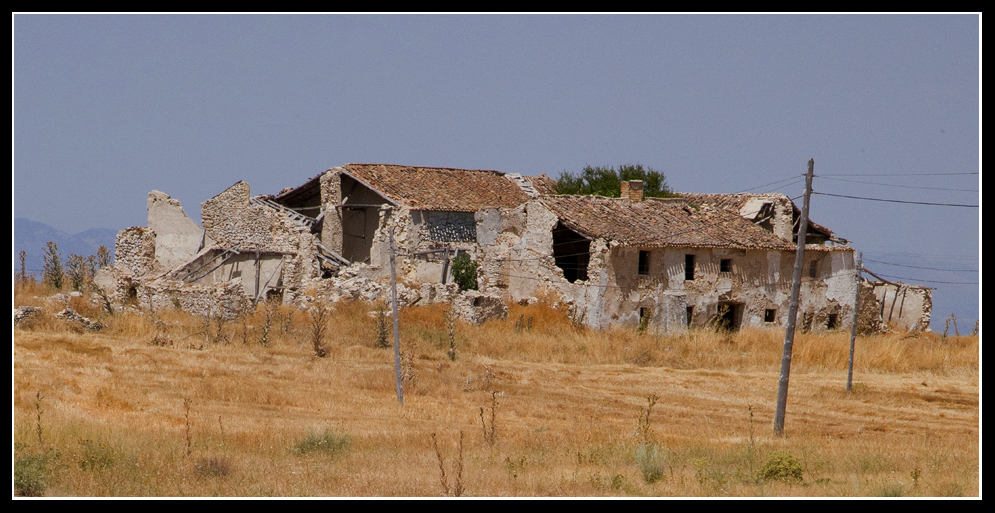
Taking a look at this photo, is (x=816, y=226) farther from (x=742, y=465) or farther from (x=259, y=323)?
(x=742, y=465)

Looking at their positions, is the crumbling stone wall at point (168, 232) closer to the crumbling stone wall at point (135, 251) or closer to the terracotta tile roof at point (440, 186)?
the crumbling stone wall at point (135, 251)

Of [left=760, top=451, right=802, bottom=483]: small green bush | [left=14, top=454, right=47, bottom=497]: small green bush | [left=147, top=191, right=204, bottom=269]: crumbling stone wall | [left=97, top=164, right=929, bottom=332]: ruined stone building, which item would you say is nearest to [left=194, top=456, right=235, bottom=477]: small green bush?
[left=14, top=454, right=47, bottom=497]: small green bush

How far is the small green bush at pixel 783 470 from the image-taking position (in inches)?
551

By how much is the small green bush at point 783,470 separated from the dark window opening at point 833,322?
2855cm

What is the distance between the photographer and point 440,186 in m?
46.8

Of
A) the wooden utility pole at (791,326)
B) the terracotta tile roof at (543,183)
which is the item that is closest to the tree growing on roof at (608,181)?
the terracotta tile roof at (543,183)

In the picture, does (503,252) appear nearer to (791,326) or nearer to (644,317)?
Answer: (644,317)

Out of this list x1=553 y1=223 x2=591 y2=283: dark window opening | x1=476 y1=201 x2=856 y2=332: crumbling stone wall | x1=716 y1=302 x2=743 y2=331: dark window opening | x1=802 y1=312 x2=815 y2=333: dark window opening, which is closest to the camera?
x1=476 y1=201 x2=856 y2=332: crumbling stone wall

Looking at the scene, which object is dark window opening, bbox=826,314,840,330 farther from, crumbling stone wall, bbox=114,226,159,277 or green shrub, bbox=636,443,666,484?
crumbling stone wall, bbox=114,226,159,277

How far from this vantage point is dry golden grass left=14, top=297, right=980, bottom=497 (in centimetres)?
1357

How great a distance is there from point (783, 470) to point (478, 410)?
9.05 meters

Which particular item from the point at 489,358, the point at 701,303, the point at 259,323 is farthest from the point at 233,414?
the point at 701,303

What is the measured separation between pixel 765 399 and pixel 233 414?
527 inches

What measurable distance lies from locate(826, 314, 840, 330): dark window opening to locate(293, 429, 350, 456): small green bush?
29529 millimetres
